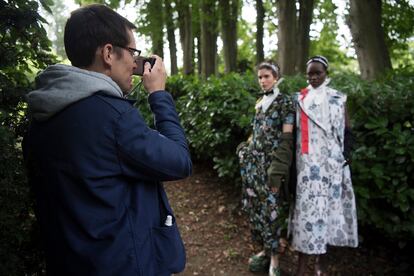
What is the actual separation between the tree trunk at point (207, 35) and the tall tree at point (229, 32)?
1.85 feet

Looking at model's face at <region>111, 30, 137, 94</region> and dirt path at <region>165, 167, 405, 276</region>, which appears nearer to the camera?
→ model's face at <region>111, 30, 137, 94</region>

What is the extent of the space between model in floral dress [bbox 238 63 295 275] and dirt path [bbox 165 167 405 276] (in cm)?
42

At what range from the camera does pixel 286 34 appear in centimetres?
860

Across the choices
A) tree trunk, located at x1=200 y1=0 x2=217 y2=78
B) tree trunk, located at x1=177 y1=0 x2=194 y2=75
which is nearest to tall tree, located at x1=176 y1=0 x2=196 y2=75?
tree trunk, located at x1=177 y1=0 x2=194 y2=75

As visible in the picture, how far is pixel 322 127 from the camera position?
349cm

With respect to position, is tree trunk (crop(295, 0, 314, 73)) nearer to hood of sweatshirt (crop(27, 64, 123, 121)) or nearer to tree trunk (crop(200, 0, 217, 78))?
tree trunk (crop(200, 0, 217, 78))

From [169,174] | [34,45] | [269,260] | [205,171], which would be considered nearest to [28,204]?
[34,45]

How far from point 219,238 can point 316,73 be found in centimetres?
249

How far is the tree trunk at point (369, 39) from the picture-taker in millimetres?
5914

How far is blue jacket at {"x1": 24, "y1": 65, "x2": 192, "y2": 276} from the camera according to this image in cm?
144

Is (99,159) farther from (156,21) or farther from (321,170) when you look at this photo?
(156,21)

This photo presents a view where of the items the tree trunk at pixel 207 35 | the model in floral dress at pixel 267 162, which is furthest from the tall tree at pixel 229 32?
the model in floral dress at pixel 267 162

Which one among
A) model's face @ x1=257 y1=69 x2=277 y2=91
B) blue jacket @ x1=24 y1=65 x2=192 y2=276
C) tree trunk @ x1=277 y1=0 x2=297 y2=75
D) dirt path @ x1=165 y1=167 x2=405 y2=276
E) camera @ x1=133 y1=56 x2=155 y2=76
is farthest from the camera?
tree trunk @ x1=277 y1=0 x2=297 y2=75

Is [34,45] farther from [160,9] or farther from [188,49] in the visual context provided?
[160,9]
